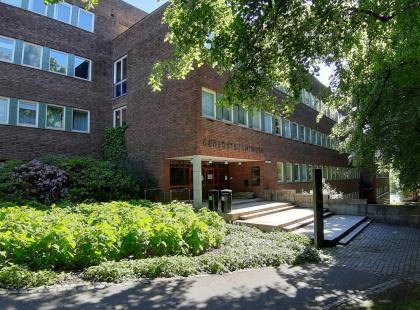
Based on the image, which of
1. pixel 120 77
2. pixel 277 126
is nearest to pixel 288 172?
pixel 277 126

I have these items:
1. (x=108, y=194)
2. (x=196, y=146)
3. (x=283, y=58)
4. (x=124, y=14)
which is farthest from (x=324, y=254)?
(x=124, y=14)

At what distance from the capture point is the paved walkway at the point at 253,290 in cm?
547

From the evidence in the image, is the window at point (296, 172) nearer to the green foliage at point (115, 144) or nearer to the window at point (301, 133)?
the window at point (301, 133)

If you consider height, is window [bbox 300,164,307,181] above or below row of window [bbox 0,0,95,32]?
below

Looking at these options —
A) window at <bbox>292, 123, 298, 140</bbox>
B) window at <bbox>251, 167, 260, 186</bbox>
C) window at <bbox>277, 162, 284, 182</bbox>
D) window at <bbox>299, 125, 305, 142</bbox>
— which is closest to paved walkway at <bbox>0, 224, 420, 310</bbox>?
window at <bbox>251, 167, 260, 186</bbox>

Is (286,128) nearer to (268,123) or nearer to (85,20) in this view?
(268,123)

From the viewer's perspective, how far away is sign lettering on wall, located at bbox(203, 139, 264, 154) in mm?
16109

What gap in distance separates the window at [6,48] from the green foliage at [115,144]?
631 cm

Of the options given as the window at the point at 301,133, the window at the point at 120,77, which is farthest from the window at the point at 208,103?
the window at the point at 301,133

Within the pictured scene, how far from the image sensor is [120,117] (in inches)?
837

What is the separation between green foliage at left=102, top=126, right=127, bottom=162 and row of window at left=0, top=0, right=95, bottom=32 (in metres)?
6.53

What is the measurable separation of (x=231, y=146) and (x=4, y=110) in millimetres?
11335

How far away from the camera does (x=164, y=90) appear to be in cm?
1739

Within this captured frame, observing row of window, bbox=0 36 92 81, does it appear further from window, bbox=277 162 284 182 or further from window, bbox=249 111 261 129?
window, bbox=277 162 284 182
